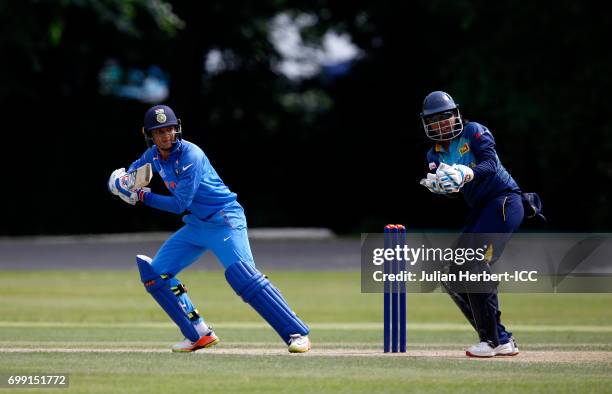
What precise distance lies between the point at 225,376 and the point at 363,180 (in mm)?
17160

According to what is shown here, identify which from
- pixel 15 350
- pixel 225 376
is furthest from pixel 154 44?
pixel 225 376

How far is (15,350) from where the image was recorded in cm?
770

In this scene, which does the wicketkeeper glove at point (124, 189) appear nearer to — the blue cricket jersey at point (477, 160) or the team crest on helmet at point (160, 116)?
the team crest on helmet at point (160, 116)

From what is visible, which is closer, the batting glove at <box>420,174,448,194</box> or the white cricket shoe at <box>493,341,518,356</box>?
the batting glove at <box>420,174,448,194</box>

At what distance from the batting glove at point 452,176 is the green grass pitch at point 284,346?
1.00 metres

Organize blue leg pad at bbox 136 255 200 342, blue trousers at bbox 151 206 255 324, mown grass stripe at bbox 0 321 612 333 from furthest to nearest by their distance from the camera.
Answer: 1. mown grass stripe at bbox 0 321 612 333
2. blue leg pad at bbox 136 255 200 342
3. blue trousers at bbox 151 206 255 324

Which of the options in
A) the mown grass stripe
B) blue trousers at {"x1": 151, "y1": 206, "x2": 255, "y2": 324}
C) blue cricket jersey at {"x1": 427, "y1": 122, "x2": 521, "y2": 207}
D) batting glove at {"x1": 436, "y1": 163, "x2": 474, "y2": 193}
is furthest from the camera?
the mown grass stripe

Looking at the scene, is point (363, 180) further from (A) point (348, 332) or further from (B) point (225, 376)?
(B) point (225, 376)

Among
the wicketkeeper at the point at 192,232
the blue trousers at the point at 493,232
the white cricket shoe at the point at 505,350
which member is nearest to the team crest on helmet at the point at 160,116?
the wicketkeeper at the point at 192,232

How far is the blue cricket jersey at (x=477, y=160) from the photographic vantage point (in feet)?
23.8

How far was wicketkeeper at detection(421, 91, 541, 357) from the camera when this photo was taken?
7.27 m

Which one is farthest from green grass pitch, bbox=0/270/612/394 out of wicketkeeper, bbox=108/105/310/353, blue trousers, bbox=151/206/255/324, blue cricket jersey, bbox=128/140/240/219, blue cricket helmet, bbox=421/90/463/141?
blue cricket helmet, bbox=421/90/463/141

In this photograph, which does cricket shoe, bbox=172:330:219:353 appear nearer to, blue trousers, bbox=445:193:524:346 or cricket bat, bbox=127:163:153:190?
cricket bat, bbox=127:163:153:190

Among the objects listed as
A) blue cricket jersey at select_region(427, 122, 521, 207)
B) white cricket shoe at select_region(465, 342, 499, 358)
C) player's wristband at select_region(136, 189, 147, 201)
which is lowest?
white cricket shoe at select_region(465, 342, 499, 358)
